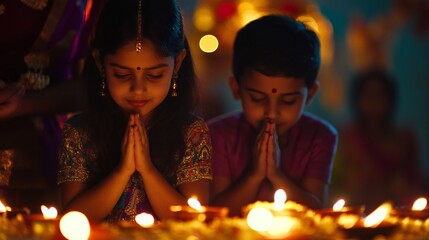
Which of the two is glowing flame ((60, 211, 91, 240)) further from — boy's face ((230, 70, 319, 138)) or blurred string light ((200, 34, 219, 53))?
blurred string light ((200, 34, 219, 53))

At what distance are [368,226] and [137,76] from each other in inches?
42.9

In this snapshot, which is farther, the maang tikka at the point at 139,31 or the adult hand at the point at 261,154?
the adult hand at the point at 261,154

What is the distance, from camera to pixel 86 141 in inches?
127

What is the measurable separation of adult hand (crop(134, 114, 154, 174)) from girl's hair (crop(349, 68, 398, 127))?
8663mm

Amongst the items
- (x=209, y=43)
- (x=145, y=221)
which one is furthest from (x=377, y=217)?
(x=209, y=43)

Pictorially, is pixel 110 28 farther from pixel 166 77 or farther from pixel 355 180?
pixel 355 180

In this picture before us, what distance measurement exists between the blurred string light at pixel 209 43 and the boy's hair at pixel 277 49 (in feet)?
20.0

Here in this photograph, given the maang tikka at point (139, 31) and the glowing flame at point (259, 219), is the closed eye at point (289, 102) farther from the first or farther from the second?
the glowing flame at point (259, 219)

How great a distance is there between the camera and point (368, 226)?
2.34m

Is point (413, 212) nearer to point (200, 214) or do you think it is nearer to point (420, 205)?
point (420, 205)

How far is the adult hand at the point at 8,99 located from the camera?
3122 mm

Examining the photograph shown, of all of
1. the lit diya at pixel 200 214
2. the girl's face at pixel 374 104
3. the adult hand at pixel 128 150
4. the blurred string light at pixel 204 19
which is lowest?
the lit diya at pixel 200 214

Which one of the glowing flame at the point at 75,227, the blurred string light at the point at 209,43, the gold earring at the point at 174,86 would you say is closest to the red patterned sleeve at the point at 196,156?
the gold earring at the point at 174,86

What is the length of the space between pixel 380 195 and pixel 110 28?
318 inches
